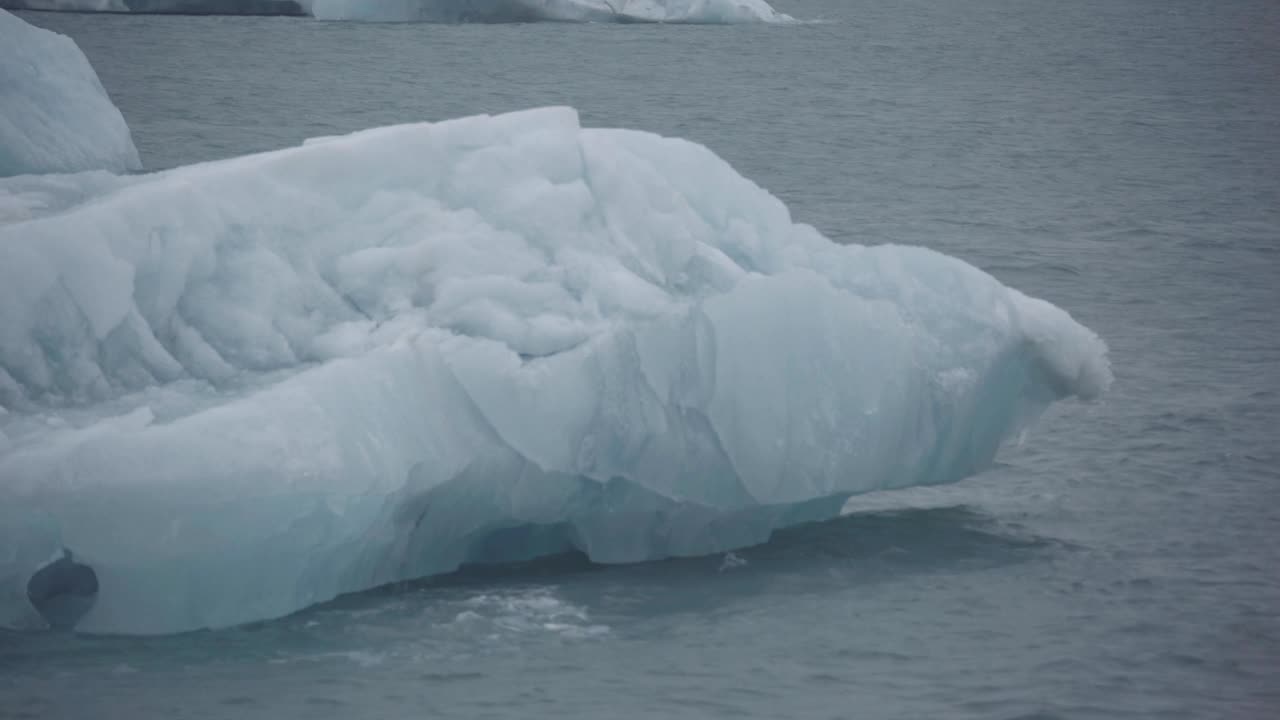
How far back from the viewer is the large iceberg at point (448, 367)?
26.7 ft

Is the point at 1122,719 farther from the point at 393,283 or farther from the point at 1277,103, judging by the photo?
the point at 1277,103

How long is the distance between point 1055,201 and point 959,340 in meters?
15.0

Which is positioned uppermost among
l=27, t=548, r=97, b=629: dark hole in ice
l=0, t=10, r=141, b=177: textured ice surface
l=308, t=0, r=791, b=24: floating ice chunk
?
l=0, t=10, r=141, b=177: textured ice surface

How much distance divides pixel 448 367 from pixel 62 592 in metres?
2.09

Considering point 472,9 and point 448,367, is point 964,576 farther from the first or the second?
point 472,9

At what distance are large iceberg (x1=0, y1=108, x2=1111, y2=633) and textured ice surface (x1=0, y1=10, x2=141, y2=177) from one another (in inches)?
193

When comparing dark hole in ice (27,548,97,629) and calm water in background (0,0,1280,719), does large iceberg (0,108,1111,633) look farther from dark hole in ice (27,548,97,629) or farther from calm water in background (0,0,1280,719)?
calm water in background (0,0,1280,719)

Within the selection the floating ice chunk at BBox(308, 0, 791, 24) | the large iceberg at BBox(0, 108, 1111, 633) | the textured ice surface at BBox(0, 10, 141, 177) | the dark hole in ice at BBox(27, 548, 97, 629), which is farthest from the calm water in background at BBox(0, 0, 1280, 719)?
the floating ice chunk at BBox(308, 0, 791, 24)

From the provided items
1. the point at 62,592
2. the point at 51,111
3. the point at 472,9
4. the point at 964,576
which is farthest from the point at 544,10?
the point at 62,592

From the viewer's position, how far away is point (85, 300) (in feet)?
28.1

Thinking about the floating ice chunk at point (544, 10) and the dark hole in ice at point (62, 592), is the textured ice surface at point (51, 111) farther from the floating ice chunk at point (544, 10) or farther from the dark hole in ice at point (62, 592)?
the floating ice chunk at point (544, 10)

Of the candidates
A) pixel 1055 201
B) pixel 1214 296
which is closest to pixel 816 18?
pixel 1055 201

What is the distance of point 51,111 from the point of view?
52.0 feet

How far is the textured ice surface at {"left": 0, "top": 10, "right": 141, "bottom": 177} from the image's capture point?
48.9 feet
